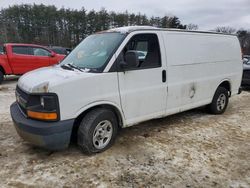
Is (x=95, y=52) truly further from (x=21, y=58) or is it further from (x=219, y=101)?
(x=21, y=58)

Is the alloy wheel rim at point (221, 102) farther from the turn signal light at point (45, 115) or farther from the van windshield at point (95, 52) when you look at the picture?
the turn signal light at point (45, 115)

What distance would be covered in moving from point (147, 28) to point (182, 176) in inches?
103

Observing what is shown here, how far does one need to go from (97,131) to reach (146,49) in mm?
1781

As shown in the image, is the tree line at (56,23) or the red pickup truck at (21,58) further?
the tree line at (56,23)

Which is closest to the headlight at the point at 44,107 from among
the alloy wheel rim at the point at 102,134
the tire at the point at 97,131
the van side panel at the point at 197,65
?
the tire at the point at 97,131

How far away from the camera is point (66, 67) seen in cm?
416

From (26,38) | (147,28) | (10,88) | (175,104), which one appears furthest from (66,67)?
(26,38)

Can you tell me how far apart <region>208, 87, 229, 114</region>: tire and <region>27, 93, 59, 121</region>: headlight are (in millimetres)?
4161

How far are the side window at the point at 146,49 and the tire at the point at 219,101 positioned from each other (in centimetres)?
235

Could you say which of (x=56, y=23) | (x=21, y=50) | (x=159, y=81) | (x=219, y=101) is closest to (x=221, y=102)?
(x=219, y=101)

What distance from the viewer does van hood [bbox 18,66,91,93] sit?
3.33 meters

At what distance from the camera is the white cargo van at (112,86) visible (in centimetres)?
342

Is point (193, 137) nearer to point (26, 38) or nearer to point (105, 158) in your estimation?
point (105, 158)

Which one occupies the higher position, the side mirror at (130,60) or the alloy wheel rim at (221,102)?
the side mirror at (130,60)
